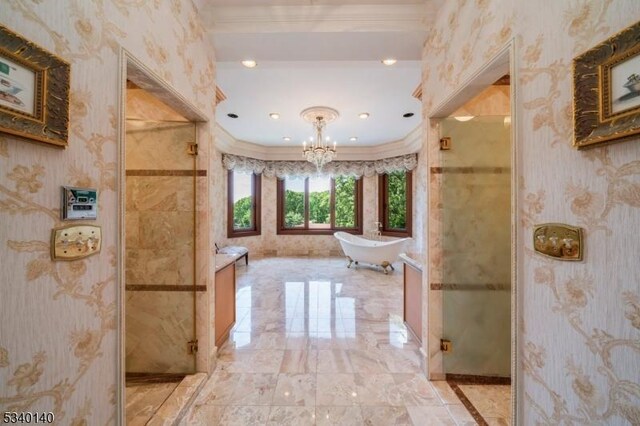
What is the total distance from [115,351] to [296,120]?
4104 mm

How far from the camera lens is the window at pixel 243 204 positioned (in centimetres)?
595

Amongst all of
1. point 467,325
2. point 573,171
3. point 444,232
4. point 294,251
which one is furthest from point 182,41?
point 294,251

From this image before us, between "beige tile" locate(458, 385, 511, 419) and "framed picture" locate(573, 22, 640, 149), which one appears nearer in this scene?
"framed picture" locate(573, 22, 640, 149)

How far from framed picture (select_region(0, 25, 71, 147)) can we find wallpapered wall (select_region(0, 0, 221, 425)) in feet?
0.13

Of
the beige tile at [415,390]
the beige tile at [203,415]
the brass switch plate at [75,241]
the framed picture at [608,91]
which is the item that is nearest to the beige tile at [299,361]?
the beige tile at [203,415]

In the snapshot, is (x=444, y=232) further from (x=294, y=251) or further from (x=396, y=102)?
(x=294, y=251)

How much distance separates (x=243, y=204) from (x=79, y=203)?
5.58 m

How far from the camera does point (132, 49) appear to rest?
1.11 meters

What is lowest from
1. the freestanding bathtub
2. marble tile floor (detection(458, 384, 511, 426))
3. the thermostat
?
marble tile floor (detection(458, 384, 511, 426))

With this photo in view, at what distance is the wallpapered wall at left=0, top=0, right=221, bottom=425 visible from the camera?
0.69 m

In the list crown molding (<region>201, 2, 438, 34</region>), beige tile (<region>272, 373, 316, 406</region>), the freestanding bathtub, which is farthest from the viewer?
the freestanding bathtub

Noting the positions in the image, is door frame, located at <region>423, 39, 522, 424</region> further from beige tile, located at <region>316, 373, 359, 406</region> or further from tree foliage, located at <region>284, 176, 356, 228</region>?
tree foliage, located at <region>284, 176, 356, 228</region>

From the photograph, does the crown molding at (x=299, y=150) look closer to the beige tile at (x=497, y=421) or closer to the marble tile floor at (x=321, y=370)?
the marble tile floor at (x=321, y=370)

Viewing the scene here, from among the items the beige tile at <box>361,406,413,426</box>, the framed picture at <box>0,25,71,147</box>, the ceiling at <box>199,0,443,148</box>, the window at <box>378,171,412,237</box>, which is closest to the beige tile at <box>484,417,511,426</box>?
the beige tile at <box>361,406,413,426</box>
